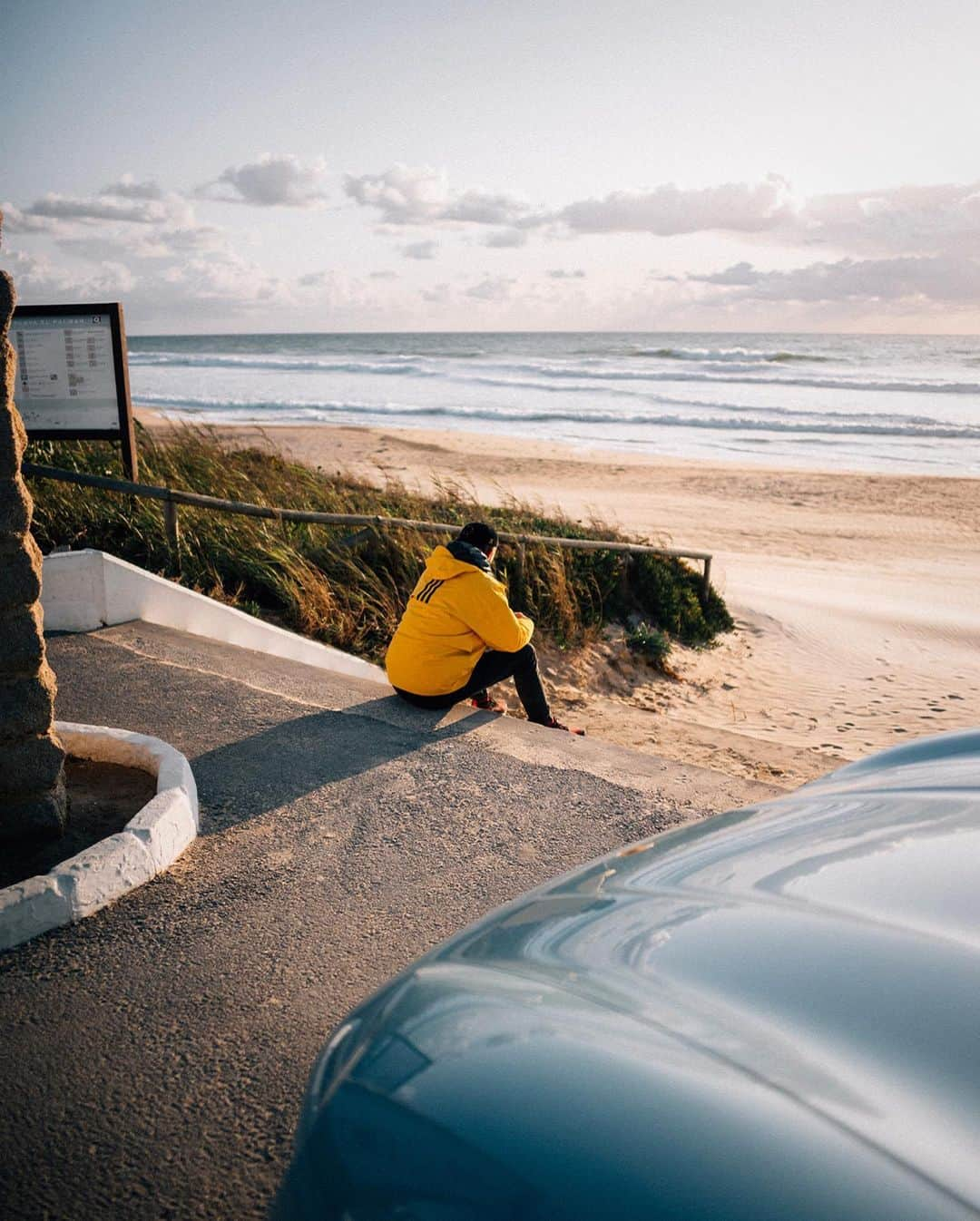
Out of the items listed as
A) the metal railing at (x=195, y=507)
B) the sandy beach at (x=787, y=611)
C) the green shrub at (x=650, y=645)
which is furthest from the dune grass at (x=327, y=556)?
the sandy beach at (x=787, y=611)

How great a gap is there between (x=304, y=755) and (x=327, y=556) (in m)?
3.80

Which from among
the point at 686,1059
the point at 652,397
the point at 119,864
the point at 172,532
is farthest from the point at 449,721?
the point at 652,397

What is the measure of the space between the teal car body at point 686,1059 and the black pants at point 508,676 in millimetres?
3688

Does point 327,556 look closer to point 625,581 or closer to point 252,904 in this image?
point 625,581

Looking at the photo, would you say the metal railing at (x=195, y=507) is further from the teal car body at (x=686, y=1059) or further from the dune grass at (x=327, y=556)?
the teal car body at (x=686, y=1059)

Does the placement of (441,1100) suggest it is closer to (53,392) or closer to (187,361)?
(53,392)

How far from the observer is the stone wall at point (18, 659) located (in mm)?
3432

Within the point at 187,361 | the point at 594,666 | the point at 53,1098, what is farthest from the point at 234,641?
the point at 187,361

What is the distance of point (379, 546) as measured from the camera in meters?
8.40

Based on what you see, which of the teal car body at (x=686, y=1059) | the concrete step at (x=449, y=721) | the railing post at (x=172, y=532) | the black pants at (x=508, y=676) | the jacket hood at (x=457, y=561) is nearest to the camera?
the teal car body at (x=686, y=1059)

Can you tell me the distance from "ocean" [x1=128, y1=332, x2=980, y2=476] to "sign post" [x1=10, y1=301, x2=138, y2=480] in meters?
17.4

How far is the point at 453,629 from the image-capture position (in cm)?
557

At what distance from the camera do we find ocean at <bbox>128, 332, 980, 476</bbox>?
85.0 ft

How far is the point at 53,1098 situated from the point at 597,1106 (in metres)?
1.83
